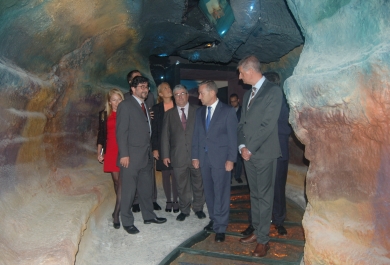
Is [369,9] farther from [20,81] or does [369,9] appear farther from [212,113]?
[20,81]

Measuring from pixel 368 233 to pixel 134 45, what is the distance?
5.00 metres

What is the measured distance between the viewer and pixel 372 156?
2273mm

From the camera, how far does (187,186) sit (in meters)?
4.54

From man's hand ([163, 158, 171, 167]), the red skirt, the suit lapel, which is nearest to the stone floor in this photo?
the red skirt

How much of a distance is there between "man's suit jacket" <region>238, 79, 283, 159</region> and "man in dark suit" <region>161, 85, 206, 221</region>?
1279mm

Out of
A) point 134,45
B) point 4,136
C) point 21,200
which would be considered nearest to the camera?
point 4,136

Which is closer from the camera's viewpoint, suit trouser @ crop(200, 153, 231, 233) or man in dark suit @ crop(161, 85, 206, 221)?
suit trouser @ crop(200, 153, 231, 233)

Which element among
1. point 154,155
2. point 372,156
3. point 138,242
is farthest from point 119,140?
point 372,156

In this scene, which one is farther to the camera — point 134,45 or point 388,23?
point 134,45

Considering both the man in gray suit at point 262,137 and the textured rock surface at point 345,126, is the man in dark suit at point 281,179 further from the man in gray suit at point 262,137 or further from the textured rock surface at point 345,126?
the textured rock surface at point 345,126

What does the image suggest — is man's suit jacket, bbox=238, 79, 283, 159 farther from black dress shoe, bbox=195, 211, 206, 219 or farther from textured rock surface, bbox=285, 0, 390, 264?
black dress shoe, bbox=195, 211, 206, 219

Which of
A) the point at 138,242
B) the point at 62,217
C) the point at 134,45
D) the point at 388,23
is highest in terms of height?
A: the point at 134,45

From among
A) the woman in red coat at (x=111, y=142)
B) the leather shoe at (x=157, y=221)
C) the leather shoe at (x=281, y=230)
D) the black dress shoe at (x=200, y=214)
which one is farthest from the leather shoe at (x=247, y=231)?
the woman in red coat at (x=111, y=142)

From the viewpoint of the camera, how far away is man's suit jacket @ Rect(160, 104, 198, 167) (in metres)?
4.44
